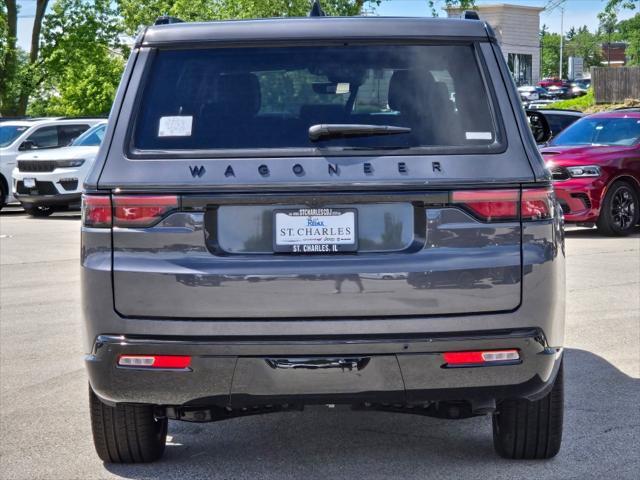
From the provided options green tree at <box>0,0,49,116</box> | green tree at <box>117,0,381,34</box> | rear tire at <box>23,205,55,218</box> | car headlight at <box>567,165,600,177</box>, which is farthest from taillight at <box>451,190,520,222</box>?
green tree at <box>0,0,49,116</box>

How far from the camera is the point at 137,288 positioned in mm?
4531

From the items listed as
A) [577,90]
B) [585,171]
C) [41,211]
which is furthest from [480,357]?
[577,90]

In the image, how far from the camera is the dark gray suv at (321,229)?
445cm

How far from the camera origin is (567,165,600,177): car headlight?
15969 mm

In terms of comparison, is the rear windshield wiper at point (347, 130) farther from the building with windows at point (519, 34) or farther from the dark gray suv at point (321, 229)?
the building with windows at point (519, 34)

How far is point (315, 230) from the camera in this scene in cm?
452

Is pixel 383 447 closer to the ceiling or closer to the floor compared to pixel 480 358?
closer to the floor

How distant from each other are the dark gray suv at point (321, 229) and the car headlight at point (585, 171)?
37.8ft

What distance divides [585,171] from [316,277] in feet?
39.8

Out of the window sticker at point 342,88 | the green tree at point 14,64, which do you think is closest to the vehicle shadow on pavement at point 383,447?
the window sticker at point 342,88

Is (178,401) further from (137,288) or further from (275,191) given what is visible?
(275,191)

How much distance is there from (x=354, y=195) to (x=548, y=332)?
2.98 feet

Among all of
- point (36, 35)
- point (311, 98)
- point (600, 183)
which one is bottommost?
point (600, 183)

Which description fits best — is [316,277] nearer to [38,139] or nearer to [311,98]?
[311,98]
